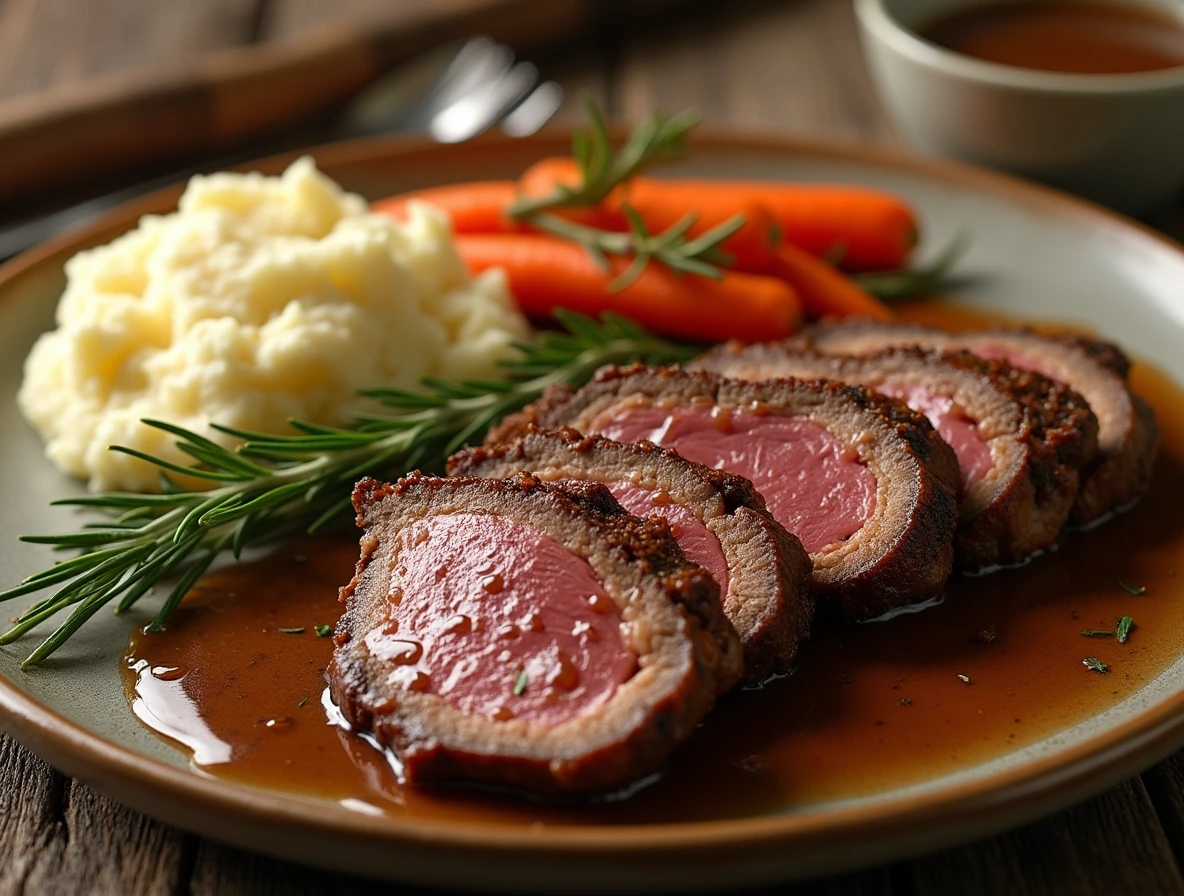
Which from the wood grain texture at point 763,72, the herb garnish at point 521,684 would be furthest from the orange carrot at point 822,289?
the herb garnish at point 521,684

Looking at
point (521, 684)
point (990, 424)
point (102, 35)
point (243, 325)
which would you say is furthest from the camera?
point (102, 35)

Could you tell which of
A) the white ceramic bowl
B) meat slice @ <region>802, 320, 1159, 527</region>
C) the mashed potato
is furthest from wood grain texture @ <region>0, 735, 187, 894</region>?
the white ceramic bowl

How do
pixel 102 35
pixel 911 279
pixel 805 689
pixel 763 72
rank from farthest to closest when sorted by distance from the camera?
pixel 102 35 → pixel 763 72 → pixel 911 279 → pixel 805 689

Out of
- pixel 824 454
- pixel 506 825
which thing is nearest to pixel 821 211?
pixel 824 454

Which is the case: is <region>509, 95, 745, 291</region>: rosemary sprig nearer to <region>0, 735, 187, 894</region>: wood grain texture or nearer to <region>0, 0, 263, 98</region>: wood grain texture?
<region>0, 735, 187, 894</region>: wood grain texture

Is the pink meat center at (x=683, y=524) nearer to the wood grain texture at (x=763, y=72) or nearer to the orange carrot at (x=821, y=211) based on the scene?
the orange carrot at (x=821, y=211)

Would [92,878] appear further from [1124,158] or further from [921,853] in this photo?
[1124,158]

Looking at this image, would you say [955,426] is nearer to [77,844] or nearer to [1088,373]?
[1088,373]
